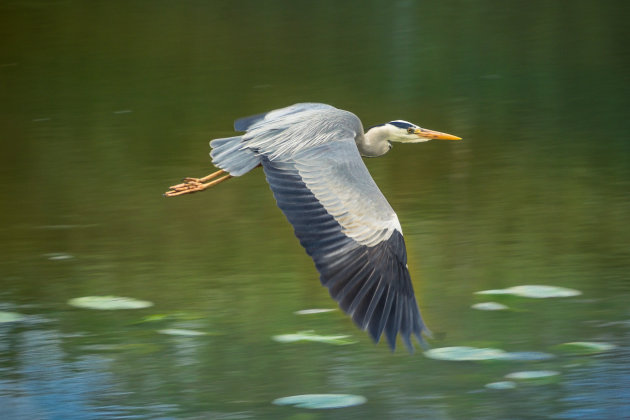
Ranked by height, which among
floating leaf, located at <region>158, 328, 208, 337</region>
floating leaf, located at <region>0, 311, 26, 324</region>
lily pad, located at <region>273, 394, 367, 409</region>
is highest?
floating leaf, located at <region>0, 311, 26, 324</region>

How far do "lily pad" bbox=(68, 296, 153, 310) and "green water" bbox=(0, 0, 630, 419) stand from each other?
53 mm

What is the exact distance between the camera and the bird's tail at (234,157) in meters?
4.95

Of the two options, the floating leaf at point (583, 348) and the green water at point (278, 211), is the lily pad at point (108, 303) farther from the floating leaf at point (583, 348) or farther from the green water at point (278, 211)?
the floating leaf at point (583, 348)

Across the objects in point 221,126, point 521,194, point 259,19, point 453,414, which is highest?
point 259,19

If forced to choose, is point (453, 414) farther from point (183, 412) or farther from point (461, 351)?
point (183, 412)

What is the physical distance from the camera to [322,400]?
477cm

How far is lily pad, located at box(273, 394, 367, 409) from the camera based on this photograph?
15.6 feet

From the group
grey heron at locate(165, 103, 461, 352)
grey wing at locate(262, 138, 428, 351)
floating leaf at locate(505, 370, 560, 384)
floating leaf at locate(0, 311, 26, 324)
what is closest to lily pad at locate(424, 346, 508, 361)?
floating leaf at locate(505, 370, 560, 384)

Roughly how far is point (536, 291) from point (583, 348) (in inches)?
23.0

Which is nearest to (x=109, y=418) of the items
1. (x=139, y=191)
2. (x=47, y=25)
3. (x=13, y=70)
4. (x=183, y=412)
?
(x=183, y=412)

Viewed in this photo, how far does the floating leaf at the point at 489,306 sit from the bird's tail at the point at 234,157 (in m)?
1.54

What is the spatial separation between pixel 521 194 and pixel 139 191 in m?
2.61

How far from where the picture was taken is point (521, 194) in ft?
23.2

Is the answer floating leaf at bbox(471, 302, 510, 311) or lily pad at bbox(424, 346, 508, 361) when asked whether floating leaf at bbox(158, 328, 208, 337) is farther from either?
floating leaf at bbox(471, 302, 510, 311)
